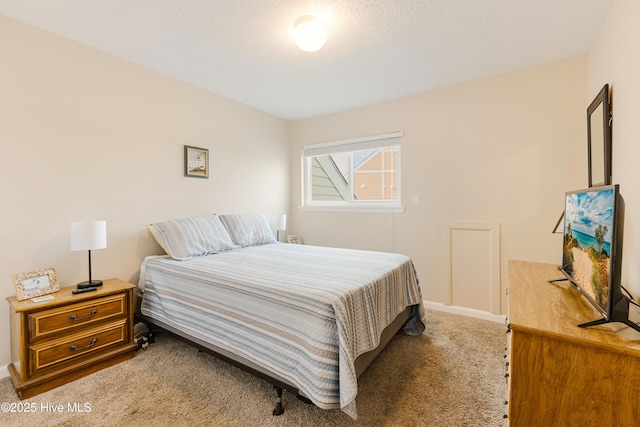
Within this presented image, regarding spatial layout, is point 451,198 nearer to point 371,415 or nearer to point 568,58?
point 568,58

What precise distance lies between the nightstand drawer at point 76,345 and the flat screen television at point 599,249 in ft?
9.05

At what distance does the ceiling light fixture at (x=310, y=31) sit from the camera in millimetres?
1849

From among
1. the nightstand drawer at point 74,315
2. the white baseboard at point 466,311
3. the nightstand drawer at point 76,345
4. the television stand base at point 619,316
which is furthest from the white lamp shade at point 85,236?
the white baseboard at point 466,311

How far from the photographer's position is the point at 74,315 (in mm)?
1889

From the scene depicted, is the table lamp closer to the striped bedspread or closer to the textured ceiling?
the striped bedspread

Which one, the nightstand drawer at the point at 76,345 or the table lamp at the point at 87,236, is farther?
the table lamp at the point at 87,236

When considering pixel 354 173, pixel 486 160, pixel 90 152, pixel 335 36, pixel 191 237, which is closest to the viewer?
pixel 335 36

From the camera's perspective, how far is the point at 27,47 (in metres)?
1.99

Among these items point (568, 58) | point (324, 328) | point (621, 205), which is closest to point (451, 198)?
point (568, 58)

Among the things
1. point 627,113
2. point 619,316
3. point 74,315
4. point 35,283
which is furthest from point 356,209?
point 35,283

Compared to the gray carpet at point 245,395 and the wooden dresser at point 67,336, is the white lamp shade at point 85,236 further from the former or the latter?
the gray carpet at point 245,395

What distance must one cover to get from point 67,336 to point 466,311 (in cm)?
341

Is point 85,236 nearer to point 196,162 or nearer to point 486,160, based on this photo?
point 196,162

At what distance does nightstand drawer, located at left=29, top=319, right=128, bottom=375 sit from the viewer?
5.75 feet
